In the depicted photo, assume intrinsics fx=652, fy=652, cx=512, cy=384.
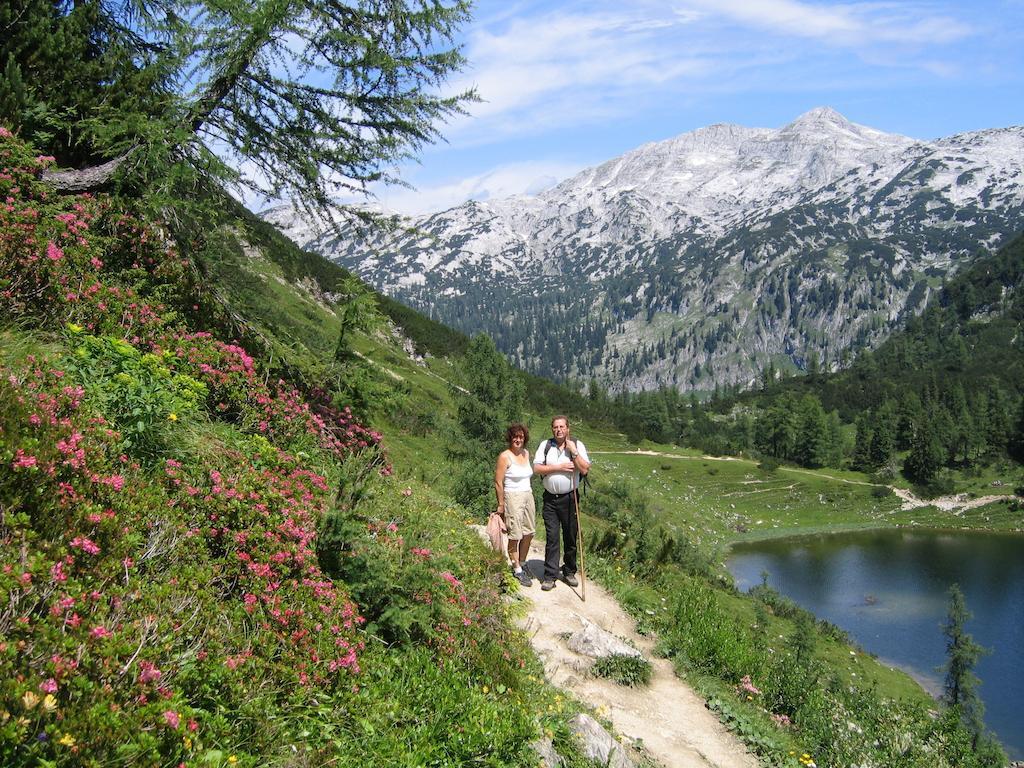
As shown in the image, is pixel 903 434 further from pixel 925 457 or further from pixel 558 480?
pixel 558 480

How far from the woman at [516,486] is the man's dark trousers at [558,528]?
12.1 inches

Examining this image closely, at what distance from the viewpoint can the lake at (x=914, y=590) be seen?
39.2 metres

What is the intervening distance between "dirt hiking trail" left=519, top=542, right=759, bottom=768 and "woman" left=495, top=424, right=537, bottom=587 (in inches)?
44.3

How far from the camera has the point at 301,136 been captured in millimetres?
10891

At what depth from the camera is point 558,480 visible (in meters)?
10.3

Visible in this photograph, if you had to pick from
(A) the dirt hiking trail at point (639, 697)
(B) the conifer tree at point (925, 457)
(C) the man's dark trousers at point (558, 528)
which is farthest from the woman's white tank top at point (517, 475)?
(B) the conifer tree at point (925, 457)

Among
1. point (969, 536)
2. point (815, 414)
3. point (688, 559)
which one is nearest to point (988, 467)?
point (815, 414)

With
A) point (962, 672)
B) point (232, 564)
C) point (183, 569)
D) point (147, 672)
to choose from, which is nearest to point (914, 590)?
point (962, 672)

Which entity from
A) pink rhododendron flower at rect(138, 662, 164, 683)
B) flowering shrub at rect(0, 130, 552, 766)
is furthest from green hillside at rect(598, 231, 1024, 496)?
pink rhododendron flower at rect(138, 662, 164, 683)

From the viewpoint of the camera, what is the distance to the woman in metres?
10.1

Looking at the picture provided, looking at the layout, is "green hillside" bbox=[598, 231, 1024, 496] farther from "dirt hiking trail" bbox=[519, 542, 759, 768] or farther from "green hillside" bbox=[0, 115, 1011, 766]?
"green hillside" bbox=[0, 115, 1011, 766]

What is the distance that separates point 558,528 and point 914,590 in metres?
62.9

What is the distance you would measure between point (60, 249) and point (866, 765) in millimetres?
11972

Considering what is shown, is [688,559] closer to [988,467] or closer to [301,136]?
[301,136]
